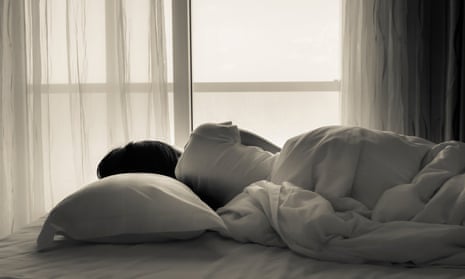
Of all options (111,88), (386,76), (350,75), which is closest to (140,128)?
(111,88)

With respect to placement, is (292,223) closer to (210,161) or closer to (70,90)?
(210,161)

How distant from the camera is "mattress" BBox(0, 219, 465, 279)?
1177 mm

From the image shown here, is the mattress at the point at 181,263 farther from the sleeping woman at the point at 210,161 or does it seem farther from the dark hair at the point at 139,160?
the dark hair at the point at 139,160

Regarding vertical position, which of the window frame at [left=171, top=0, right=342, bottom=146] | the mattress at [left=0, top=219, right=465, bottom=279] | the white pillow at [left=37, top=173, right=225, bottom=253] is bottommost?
the mattress at [left=0, top=219, right=465, bottom=279]

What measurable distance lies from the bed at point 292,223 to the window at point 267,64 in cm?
113

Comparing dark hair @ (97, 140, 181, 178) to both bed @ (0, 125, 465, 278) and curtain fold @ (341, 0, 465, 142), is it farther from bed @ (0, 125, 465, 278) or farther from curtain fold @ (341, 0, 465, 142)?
curtain fold @ (341, 0, 465, 142)

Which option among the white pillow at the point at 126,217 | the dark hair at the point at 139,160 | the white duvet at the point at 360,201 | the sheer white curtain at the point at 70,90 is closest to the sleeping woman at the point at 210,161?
the dark hair at the point at 139,160

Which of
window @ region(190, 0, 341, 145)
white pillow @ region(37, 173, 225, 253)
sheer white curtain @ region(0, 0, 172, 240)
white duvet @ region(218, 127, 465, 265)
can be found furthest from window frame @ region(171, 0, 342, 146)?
white pillow @ region(37, 173, 225, 253)

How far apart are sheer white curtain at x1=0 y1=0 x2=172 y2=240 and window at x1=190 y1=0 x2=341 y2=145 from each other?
Result: 11.1 inches

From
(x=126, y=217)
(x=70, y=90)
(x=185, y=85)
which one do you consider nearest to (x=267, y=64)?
(x=185, y=85)

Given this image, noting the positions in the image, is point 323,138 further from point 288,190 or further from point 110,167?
point 110,167

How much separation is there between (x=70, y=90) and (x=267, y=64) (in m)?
1.10

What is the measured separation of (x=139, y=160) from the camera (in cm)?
200

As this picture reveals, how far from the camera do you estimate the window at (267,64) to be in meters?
2.80
